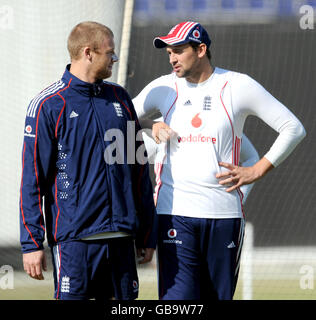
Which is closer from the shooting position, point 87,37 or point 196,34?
point 87,37

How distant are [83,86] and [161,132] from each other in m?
0.58

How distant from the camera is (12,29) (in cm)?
709

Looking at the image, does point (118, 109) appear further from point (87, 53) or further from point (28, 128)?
point (28, 128)

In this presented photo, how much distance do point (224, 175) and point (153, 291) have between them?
11.3 ft

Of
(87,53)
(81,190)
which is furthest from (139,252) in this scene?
(87,53)

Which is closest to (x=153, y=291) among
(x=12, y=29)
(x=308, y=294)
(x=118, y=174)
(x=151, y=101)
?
(x=308, y=294)

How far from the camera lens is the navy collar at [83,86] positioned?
11.7 ft

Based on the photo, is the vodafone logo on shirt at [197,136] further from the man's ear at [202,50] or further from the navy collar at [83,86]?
the navy collar at [83,86]

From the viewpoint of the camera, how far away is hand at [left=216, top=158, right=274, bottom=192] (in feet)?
13.2

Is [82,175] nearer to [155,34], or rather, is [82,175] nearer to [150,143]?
[150,143]

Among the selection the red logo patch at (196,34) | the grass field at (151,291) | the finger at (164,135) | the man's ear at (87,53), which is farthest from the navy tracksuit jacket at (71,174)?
the grass field at (151,291)

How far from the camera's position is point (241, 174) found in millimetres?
4062

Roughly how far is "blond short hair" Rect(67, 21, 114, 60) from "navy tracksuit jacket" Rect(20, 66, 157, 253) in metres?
0.16

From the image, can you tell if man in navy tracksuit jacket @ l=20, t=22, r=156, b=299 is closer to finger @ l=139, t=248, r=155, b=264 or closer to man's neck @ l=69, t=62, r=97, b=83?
man's neck @ l=69, t=62, r=97, b=83
